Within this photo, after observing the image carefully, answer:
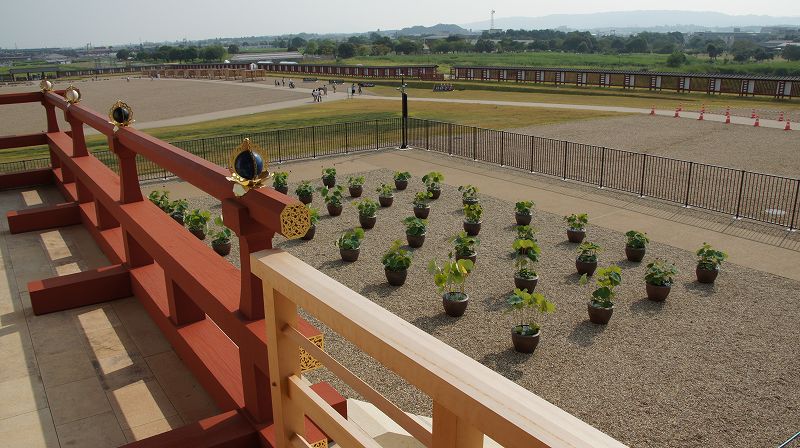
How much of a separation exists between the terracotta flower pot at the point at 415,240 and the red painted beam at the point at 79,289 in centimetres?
940

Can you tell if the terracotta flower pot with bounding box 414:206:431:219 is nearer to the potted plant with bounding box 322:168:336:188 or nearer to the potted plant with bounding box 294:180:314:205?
the potted plant with bounding box 294:180:314:205

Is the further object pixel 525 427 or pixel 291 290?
pixel 291 290

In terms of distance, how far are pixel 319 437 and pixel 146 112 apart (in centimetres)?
5391

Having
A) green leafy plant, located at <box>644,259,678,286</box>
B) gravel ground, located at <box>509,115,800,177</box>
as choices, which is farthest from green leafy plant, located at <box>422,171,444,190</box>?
gravel ground, located at <box>509,115,800,177</box>

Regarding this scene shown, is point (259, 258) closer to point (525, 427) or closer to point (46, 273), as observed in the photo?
point (525, 427)

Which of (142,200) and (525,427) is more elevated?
(525,427)

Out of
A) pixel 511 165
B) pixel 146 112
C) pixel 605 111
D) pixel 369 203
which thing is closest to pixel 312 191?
pixel 369 203

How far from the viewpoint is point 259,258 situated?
8.45ft

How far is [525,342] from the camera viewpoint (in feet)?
32.1

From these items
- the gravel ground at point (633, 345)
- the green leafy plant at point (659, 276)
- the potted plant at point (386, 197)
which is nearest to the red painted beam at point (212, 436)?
the gravel ground at point (633, 345)

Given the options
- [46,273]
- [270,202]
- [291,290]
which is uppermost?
[270,202]

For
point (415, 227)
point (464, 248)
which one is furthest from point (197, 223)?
point (464, 248)

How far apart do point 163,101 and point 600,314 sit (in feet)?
Answer: 191

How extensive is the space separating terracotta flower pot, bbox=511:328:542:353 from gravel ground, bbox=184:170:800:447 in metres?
0.12
